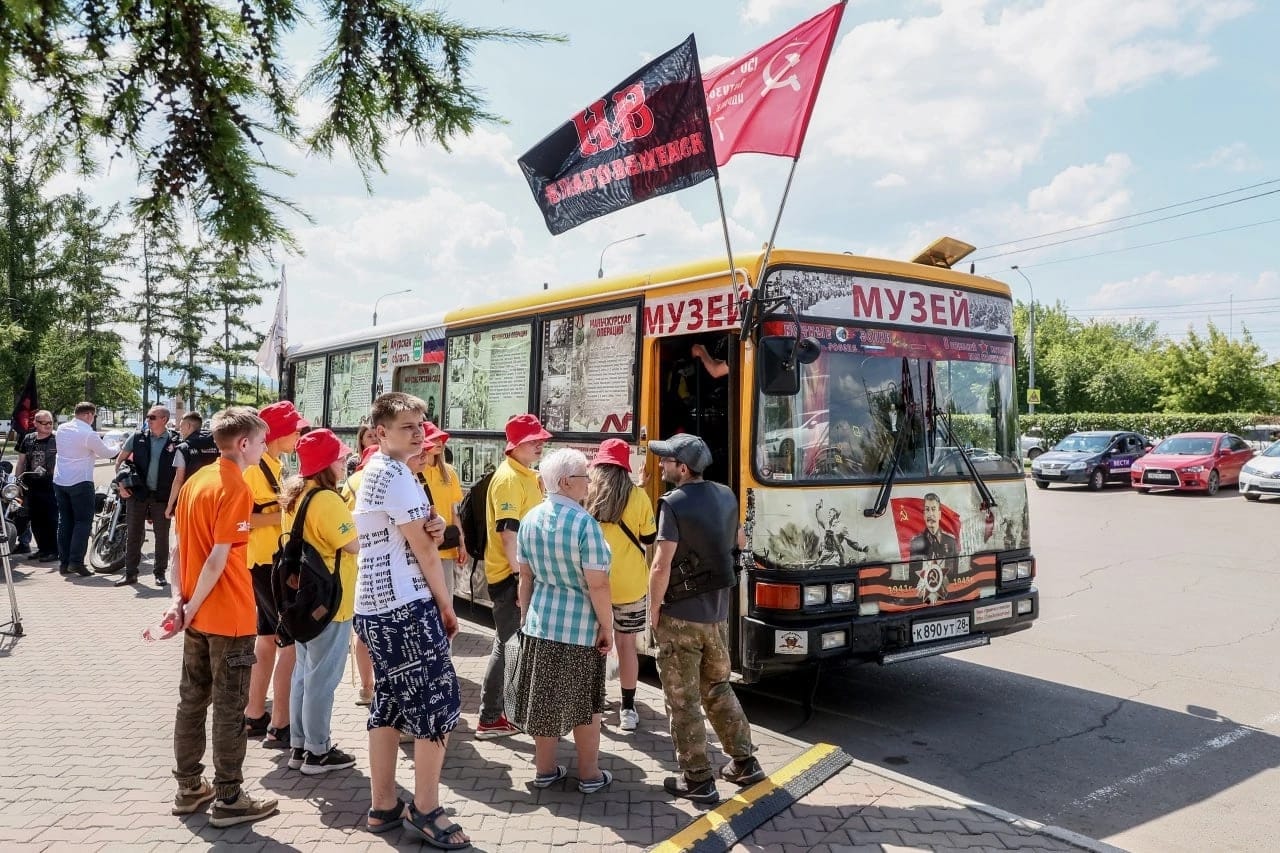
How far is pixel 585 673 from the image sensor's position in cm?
441

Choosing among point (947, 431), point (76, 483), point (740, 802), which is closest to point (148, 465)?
point (76, 483)

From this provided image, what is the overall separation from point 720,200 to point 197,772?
14.6 ft

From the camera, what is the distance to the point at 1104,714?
6.15 metres

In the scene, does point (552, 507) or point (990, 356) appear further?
point (990, 356)

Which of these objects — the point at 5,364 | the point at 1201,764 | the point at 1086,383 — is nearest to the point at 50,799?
the point at 1201,764

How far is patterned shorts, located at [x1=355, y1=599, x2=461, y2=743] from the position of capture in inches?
153

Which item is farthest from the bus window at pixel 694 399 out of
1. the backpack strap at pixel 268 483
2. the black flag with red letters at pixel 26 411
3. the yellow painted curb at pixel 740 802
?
the black flag with red letters at pixel 26 411

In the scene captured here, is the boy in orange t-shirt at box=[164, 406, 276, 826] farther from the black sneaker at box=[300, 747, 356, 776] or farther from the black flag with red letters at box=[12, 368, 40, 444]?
the black flag with red letters at box=[12, 368, 40, 444]

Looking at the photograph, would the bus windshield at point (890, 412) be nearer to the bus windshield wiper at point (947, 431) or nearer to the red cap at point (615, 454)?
the bus windshield wiper at point (947, 431)

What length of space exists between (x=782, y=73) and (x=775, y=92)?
137mm

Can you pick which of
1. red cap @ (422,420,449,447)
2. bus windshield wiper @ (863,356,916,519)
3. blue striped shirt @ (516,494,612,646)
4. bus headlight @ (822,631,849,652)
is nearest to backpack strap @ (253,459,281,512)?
red cap @ (422,420,449,447)

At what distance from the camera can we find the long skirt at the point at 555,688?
438 cm

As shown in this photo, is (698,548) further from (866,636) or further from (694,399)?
(694,399)

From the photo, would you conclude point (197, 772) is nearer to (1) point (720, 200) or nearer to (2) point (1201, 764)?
(1) point (720, 200)
